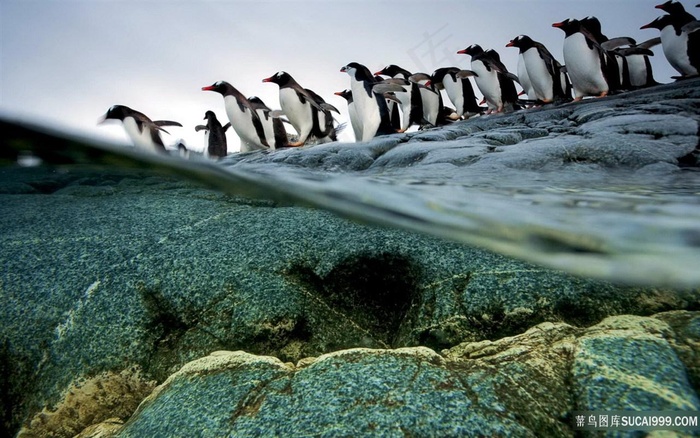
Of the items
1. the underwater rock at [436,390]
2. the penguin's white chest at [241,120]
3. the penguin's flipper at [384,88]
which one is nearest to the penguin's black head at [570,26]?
the penguin's flipper at [384,88]

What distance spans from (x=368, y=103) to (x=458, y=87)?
6547 millimetres

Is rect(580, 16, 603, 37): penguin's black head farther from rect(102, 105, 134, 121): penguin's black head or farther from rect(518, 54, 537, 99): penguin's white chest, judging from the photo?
rect(102, 105, 134, 121): penguin's black head

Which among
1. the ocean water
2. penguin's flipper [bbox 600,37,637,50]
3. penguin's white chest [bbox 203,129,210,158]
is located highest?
penguin's flipper [bbox 600,37,637,50]

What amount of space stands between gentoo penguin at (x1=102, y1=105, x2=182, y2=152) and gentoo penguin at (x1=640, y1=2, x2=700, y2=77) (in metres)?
Answer: 15.4

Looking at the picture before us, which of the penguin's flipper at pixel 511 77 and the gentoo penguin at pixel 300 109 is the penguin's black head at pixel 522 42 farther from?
the gentoo penguin at pixel 300 109

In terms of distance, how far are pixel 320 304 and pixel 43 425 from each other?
4.51 feet

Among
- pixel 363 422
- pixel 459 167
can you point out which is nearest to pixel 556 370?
pixel 363 422

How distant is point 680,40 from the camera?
13.2m

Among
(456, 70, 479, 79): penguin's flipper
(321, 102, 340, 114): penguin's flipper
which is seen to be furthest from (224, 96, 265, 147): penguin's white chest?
(456, 70, 479, 79): penguin's flipper

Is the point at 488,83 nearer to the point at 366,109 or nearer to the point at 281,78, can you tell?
the point at 366,109

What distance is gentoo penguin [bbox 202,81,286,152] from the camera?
12484 mm

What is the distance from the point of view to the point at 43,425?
1867mm

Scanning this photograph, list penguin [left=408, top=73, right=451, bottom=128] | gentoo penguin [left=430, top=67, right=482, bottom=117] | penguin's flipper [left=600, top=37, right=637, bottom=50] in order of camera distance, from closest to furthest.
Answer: penguin's flipper [left=600, top=37, right=637, bottom=50], penguin [left=408, top=73, right=451, bottom=128], gentoo penguin [left=430, top=67, right=482, bottom=117]

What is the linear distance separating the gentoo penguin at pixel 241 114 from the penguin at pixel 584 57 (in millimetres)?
9387
